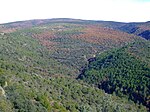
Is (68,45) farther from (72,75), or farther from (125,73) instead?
(125,73)

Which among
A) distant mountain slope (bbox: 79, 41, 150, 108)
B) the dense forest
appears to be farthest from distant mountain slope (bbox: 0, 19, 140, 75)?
distant mountain slope (bbox: 79, 41, 150, 108)

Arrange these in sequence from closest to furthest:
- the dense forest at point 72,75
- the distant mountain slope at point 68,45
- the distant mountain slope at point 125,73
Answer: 1. the dense forest at point 72,75
2. the distant mountain slope at point 125,73
3. the distant mountain slope at point 68,45

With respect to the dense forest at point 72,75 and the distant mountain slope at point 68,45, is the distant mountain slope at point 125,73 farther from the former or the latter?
the distant mountain slope at point 68,45

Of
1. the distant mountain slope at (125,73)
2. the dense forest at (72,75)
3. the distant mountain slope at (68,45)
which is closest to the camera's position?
the dense forest at (72,75)

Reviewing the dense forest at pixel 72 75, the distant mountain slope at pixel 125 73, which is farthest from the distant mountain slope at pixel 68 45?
the distant mountain slope at pixel 125 73

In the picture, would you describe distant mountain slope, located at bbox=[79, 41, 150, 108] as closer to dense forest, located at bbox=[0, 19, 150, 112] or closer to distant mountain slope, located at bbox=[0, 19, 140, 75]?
dense forest, located at bbox=[0, 19, 150, 112]

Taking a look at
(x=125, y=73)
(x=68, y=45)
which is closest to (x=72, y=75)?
(x=125, y=73)

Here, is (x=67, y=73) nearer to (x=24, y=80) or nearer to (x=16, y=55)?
(x=16, y=55)

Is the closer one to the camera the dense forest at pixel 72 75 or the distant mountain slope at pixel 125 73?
the dense forest at pixel 72 75
